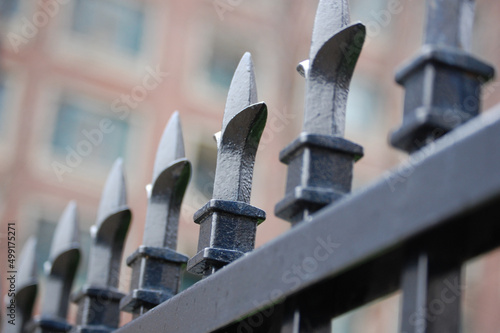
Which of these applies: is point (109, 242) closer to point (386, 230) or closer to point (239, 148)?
point (239, 148)

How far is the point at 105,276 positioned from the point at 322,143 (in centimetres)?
107

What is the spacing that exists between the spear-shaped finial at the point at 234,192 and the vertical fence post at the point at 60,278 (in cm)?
102

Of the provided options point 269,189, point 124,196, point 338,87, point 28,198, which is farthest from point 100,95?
point 338,87

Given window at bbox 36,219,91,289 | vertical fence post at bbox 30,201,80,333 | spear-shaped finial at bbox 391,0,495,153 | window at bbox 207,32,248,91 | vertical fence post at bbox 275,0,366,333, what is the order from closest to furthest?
spear-shaped finial at bbox 391,0,495,153 < vertical fence post at bbox 275,0,366,333 < vertical fence post at bbox 30,201,80,333 < window at bbox 36,219,91,289 < window at bbox 207,32,248,91

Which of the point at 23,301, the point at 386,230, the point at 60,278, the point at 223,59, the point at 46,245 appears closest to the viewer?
the point at 386,230

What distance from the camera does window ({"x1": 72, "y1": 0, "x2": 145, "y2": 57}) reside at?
54.4 ft

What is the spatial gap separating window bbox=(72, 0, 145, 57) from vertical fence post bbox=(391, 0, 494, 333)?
53.2 feet

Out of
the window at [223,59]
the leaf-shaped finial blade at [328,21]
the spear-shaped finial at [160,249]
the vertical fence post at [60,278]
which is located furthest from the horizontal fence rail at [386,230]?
the window at [223,59]

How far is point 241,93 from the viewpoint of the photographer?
4.39 feet

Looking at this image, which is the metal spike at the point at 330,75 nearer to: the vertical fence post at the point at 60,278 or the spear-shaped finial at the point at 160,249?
the spear-shaped finial at the point at 160,249

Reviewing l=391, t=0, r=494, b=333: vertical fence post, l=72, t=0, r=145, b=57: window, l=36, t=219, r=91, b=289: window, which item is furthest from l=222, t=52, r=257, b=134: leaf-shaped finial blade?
l=72, t=0, r=145, b=57: window

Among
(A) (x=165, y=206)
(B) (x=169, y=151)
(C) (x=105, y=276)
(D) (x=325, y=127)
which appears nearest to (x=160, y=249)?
(A) (x=165, y=206)

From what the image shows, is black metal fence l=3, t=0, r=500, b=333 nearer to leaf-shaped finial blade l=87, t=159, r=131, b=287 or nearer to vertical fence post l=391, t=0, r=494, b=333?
vertical fence post l=391, t=0, r=494, b=333

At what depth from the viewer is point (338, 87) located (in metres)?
1.11
